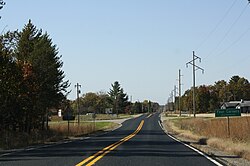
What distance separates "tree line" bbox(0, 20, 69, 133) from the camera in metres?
39.1

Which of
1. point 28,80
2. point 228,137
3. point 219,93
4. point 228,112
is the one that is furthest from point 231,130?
point 219,93

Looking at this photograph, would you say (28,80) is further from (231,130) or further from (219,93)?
(219,93)

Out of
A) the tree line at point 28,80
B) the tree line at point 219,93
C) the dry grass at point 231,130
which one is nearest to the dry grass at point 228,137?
the dry grass at point 231,130

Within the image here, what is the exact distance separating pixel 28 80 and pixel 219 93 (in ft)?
409

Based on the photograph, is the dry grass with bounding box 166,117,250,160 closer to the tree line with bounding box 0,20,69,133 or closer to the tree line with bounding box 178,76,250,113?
the tree line with bounding box 0,20,69,133

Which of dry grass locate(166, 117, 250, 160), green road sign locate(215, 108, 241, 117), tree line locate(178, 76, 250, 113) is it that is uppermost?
tree line locate(178, 76, 250, 113)

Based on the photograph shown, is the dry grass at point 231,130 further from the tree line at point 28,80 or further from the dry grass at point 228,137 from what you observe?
the tree line at point 28,80

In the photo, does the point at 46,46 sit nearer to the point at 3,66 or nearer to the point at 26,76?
the point at 26,76

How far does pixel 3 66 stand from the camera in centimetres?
3497

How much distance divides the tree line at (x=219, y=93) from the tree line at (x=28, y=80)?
9222 cm

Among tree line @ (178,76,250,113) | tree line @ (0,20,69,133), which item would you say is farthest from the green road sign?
tree line @ (178,76,250,113)

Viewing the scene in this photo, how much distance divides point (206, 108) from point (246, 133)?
10986cm

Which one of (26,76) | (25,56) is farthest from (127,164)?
(25,56)

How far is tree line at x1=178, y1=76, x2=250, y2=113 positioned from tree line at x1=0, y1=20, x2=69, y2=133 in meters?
92.2
